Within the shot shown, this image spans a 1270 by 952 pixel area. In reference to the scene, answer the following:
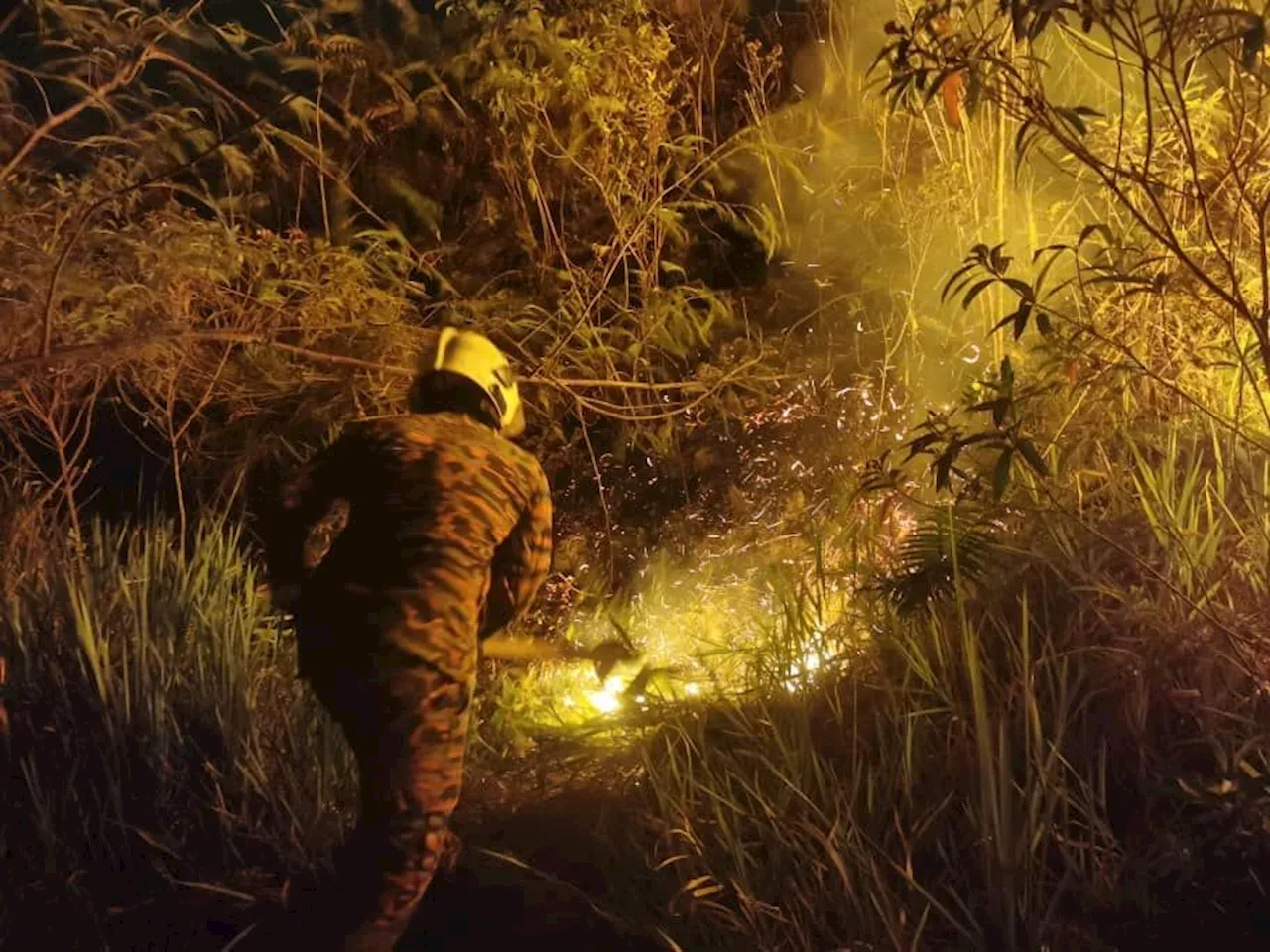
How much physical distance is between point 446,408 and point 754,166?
160 inches

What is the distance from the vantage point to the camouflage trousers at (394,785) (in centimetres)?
364

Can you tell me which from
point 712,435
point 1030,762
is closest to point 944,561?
point 1030,762

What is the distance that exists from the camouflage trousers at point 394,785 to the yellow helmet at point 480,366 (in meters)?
0.81

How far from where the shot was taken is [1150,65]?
12.1ft

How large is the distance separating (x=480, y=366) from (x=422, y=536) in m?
0.58

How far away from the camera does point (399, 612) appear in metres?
3.60

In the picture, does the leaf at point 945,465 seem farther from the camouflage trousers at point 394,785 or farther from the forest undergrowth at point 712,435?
the camouflage trousers at point 394,785

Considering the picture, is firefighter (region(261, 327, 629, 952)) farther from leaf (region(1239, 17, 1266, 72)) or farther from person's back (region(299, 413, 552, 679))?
leaf (region(1239, 17, 1266, 72))

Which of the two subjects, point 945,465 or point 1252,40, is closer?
point 1252,40

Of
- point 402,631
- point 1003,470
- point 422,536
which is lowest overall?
point 402,631

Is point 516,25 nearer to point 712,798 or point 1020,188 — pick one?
point 1020,188

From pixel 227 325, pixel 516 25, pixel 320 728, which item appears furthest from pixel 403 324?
pixel 320 728

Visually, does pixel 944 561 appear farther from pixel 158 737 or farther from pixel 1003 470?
pixel 158 737

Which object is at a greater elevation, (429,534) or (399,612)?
(429,534)
